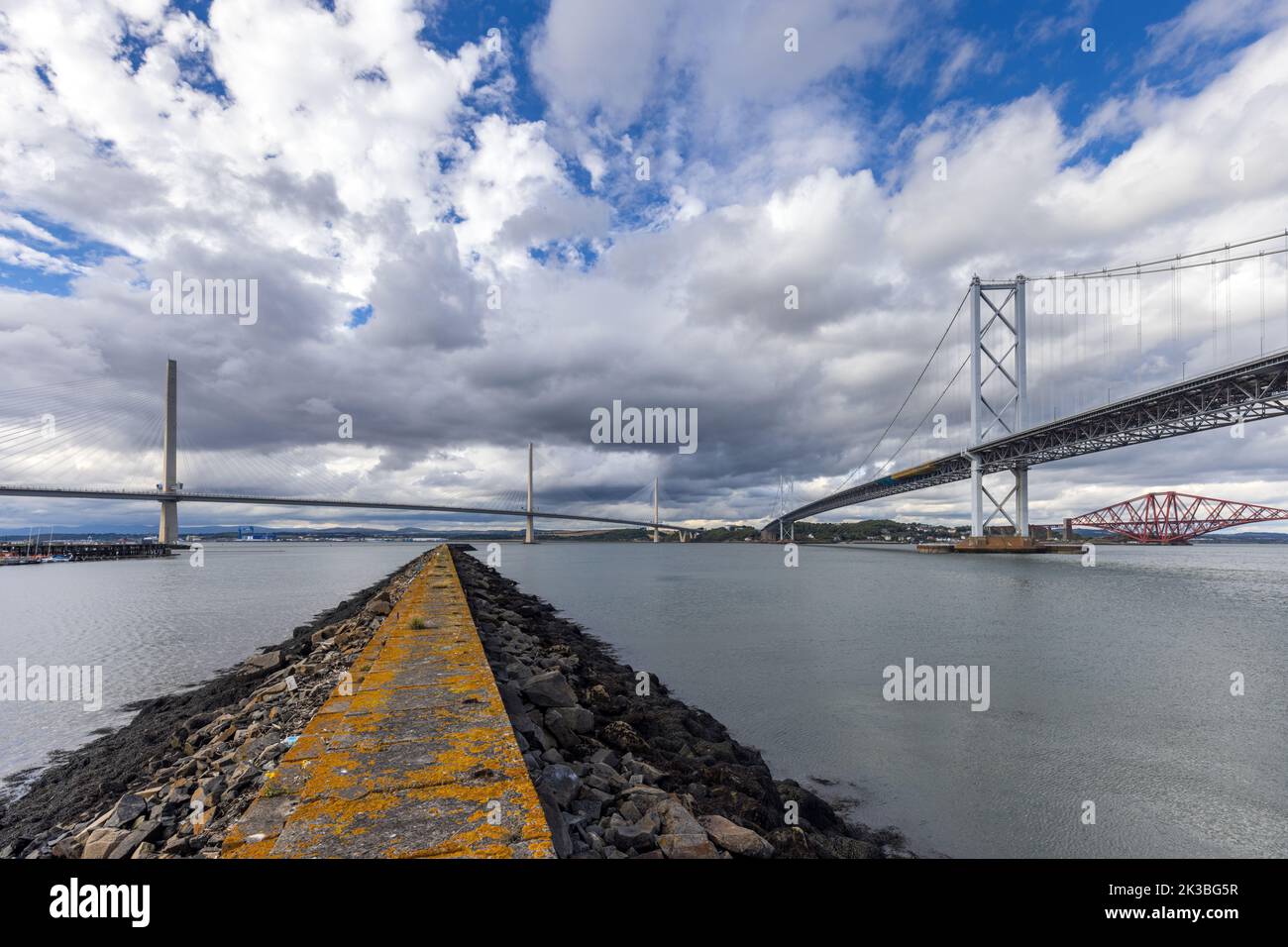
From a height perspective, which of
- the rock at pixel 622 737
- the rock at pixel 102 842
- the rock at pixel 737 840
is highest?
the rock at pixel 102 842

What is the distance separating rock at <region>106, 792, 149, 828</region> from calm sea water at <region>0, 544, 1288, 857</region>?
5162 mm

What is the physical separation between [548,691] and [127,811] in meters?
3.80

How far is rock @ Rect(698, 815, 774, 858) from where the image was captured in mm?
3990

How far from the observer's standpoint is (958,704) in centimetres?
1049

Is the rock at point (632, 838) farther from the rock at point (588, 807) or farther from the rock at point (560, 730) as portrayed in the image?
the rock at point (560, 730)

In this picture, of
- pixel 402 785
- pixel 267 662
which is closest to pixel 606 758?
pixel 402 785

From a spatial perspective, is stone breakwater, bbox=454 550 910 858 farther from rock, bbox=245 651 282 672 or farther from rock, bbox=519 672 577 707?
rock, bbox=245 651 282 672

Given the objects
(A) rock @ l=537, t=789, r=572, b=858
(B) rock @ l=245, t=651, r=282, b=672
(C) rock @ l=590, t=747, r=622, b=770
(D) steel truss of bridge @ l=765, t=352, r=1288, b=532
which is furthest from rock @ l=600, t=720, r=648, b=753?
(D) steel truss of bridge @ l=765, t=352, r=1288, b=532

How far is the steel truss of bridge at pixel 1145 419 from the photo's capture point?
1313 inches

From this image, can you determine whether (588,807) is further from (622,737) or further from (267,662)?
(267,662)

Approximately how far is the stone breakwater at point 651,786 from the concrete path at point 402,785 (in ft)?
1.82

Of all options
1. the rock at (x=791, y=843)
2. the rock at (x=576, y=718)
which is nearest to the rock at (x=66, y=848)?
the rock at (x=576, y=718)

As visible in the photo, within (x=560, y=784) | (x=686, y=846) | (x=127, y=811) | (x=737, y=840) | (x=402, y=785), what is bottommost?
(x=737, y=840)
